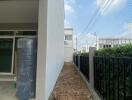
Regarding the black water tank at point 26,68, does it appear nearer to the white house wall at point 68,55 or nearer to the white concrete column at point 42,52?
the white concrete column at point 42,52

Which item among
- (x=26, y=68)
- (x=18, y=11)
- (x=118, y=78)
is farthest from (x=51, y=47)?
(x=118, y=78)

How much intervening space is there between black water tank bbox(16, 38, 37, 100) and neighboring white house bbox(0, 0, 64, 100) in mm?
A: 394

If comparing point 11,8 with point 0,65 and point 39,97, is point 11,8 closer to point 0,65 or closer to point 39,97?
point 0,65

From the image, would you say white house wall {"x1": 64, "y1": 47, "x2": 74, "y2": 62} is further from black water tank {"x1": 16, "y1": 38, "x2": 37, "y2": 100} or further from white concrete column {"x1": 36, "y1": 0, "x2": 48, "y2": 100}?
white concrete column {"x1": 36, "y1": 0, "x2": 48, "y2": 100}

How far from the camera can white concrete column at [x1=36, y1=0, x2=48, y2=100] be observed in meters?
5.08

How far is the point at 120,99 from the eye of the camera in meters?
3.65

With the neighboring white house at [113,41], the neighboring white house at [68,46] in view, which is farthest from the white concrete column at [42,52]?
the neighboring white house at [68,46]

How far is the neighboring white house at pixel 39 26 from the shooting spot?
5164mm

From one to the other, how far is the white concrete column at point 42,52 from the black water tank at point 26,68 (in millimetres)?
497

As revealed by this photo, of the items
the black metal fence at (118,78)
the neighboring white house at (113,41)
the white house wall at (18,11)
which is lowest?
the black metal fence at (118,78)

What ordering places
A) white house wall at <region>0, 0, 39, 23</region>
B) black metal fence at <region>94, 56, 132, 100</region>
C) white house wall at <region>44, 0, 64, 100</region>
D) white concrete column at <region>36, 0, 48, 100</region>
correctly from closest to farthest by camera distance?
black metal fence at <region>94, 56, 132, 100</region>
white concrete column at <region>36, 0, 48, 100</region>
white house wall at <region>44, 0, 64, 100</region>
white house wall at <region>0, 0, 39, 23</region>

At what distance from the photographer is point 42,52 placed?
519cm

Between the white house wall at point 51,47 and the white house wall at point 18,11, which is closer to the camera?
the white house wall at point 51,47

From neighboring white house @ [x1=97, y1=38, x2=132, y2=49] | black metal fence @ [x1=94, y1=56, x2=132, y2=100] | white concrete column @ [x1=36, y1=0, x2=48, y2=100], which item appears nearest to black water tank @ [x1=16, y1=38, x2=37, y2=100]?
white concrete column @ [x1=36, y1=0, x2=48, y2=100]
